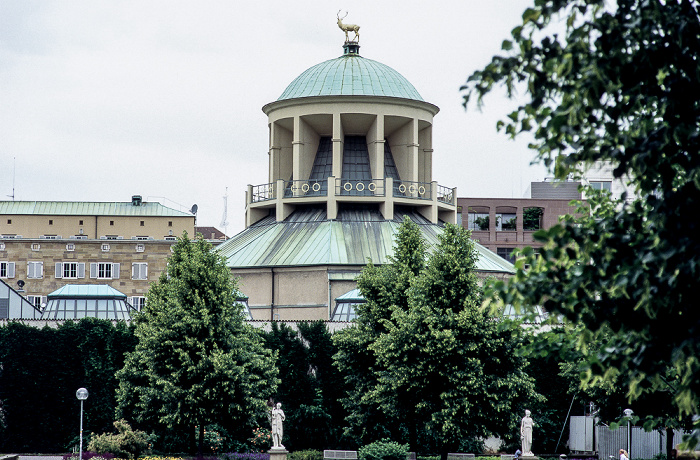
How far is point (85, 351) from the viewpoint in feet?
165

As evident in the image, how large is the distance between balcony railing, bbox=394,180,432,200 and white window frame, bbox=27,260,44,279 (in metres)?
54.4

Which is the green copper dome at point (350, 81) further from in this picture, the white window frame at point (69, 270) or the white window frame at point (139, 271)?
the white window frame at point (69, 270)

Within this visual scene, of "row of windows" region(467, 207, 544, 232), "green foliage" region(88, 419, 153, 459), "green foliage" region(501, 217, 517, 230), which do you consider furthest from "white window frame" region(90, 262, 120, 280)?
"green foliage" region(88, 419, 153, 459)

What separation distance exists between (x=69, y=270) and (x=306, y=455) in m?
69.0

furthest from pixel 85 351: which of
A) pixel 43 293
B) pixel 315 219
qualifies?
pixel 43 293

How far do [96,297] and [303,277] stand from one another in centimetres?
1272

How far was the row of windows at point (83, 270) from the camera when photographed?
107500mm

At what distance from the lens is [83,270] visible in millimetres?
108312

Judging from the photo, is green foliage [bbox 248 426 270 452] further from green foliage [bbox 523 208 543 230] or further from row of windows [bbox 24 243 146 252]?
row of windows [bbox 24 243 146 252]

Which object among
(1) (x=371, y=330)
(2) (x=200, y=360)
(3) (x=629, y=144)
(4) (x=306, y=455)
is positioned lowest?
(4) (x=306, y=455)

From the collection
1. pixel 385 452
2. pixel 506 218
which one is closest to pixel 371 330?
pixel 385 452

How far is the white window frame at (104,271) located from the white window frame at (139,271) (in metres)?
1.63

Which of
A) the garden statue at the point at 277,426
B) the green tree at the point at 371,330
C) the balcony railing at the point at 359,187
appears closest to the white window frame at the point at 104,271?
the balcony railing at the point at 359,187

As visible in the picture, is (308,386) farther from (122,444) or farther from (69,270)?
(69,270)
